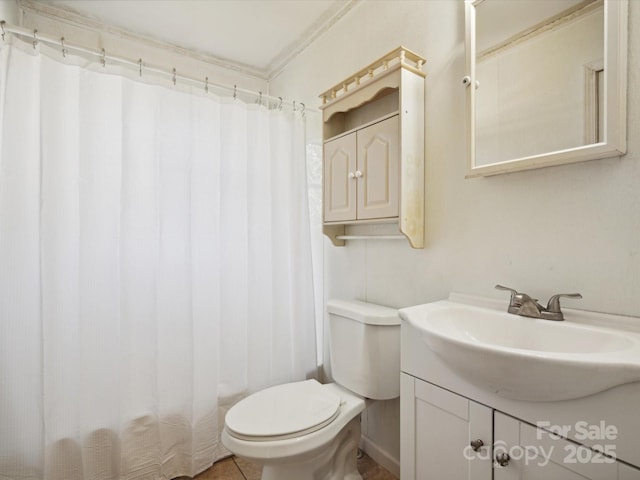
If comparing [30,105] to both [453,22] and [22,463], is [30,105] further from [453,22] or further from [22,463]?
[453,22]

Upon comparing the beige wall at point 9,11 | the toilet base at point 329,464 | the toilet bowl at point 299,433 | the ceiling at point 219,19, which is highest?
the ceiling at point 219,19

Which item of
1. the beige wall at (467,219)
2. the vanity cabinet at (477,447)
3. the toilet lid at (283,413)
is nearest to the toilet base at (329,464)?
the toilet lid at (283,413)

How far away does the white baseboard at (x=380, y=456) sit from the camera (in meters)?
1.51

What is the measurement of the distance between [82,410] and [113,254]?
0.66 m

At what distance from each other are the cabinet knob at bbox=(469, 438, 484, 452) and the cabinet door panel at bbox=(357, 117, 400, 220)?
2.66ft

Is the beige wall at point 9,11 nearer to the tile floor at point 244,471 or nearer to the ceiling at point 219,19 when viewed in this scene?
the ceiling at point 219,19

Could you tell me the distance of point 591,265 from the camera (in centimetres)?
93

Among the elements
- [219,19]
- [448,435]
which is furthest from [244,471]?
[219,19]

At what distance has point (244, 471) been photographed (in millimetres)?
1573

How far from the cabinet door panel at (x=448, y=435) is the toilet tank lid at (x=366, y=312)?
0.35m

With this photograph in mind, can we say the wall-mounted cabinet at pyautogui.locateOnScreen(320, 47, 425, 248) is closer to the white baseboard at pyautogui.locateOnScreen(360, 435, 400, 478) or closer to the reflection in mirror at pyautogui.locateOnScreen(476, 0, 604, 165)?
the reflection in mirror at pyautogui.locateOnScreen(476, 0, 604, 165)

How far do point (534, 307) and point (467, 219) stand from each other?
405 millimetres

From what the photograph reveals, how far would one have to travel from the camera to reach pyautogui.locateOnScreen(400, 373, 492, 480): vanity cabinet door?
0.86m

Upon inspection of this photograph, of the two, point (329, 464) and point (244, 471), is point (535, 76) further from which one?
point (244, 471)
